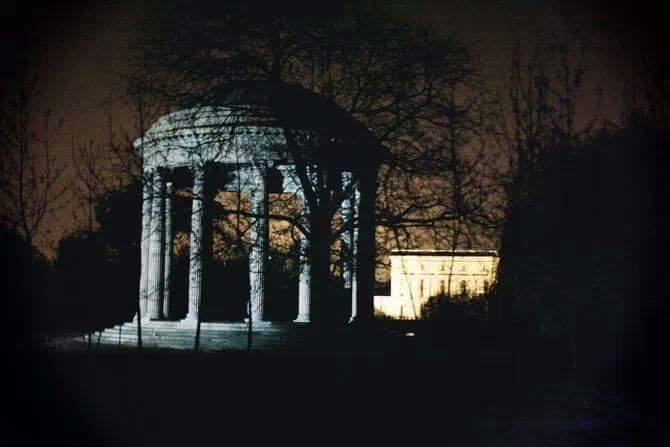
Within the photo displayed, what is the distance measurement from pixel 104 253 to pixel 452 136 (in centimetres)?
2167

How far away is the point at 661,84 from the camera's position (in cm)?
2369

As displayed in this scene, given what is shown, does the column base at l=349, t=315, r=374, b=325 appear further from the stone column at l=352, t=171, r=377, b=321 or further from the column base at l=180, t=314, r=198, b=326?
the stone column at l=352, t=171, r=377, b=321

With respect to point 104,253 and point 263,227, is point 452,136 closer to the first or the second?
point 263,227

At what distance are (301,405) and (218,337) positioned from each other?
27.4m

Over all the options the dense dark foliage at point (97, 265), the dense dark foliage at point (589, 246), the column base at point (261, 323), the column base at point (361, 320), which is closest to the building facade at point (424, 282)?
the column base at point (361, 320)

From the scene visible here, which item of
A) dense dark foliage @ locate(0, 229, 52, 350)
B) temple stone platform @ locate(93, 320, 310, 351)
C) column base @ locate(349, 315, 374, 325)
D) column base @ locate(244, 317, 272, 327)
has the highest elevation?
dense dark foliage @ locate(0, 229, 52, 350)

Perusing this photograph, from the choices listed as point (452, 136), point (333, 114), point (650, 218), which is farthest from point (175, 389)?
point (650, 218)

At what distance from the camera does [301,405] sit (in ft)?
79.8

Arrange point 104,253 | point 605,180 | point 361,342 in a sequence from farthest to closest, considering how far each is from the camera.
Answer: point 104,253
point 361,342
point 605,180

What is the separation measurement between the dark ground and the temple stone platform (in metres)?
12.0

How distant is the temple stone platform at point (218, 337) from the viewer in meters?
48.6

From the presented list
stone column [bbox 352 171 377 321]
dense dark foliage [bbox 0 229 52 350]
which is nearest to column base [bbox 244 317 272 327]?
dense dark foliage [bbox 0 229 52 350]

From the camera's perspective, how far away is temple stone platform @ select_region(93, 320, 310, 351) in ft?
160

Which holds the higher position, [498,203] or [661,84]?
[661,84]
